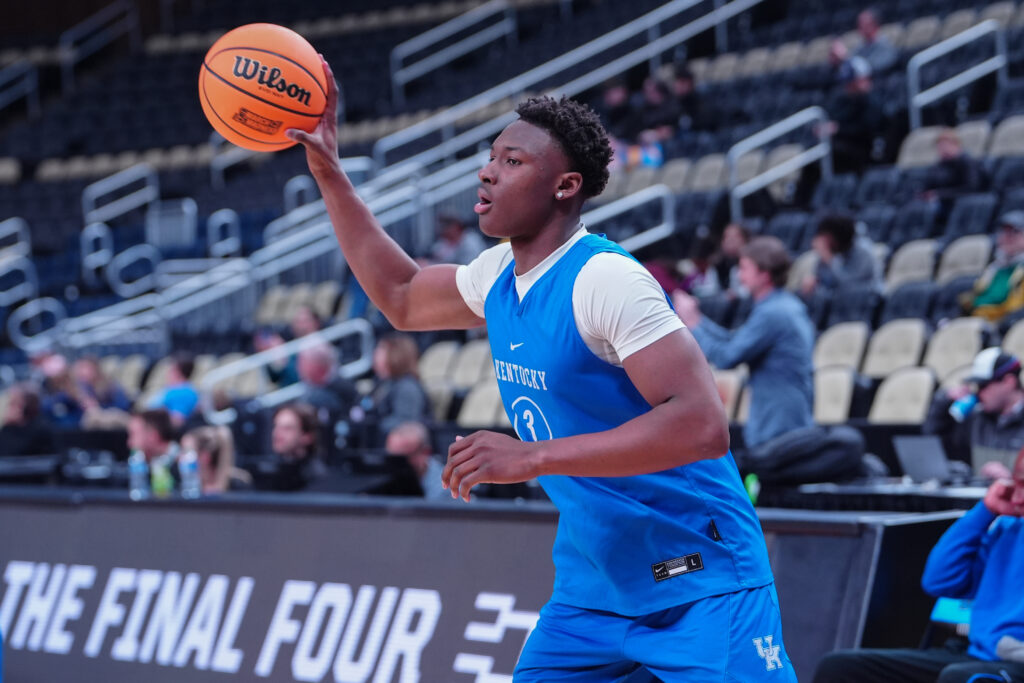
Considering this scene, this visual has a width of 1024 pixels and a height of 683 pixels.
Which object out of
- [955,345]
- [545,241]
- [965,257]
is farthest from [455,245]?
[545,241]

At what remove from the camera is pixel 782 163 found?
13.1 metres

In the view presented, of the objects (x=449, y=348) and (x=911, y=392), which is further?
(x=449, y=348)

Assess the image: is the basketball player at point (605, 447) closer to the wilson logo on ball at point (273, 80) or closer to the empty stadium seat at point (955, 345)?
the wilson logo on ball at point (273, 80)

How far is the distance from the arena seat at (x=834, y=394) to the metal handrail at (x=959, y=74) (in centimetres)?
457

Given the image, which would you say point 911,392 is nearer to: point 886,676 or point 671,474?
point 886,676

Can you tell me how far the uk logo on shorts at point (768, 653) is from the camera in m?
2.80

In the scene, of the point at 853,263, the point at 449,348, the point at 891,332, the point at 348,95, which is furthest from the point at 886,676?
the point at 348,95

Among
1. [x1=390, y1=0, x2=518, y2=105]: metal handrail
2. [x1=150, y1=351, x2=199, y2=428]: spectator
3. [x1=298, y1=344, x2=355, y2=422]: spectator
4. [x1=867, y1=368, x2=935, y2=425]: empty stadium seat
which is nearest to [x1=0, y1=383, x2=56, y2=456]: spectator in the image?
[x1=150, y1=351, x2=199, y2=428]: spectator

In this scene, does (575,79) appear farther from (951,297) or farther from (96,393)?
(951,297)

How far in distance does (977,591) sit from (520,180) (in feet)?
7.08

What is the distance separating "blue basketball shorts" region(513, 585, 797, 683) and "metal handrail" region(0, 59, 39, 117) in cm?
2163

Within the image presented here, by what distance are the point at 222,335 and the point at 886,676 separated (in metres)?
11.2

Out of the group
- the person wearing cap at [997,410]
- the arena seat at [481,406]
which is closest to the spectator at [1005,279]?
the person wearing cap at [997,410]

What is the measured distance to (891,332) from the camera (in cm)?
970
